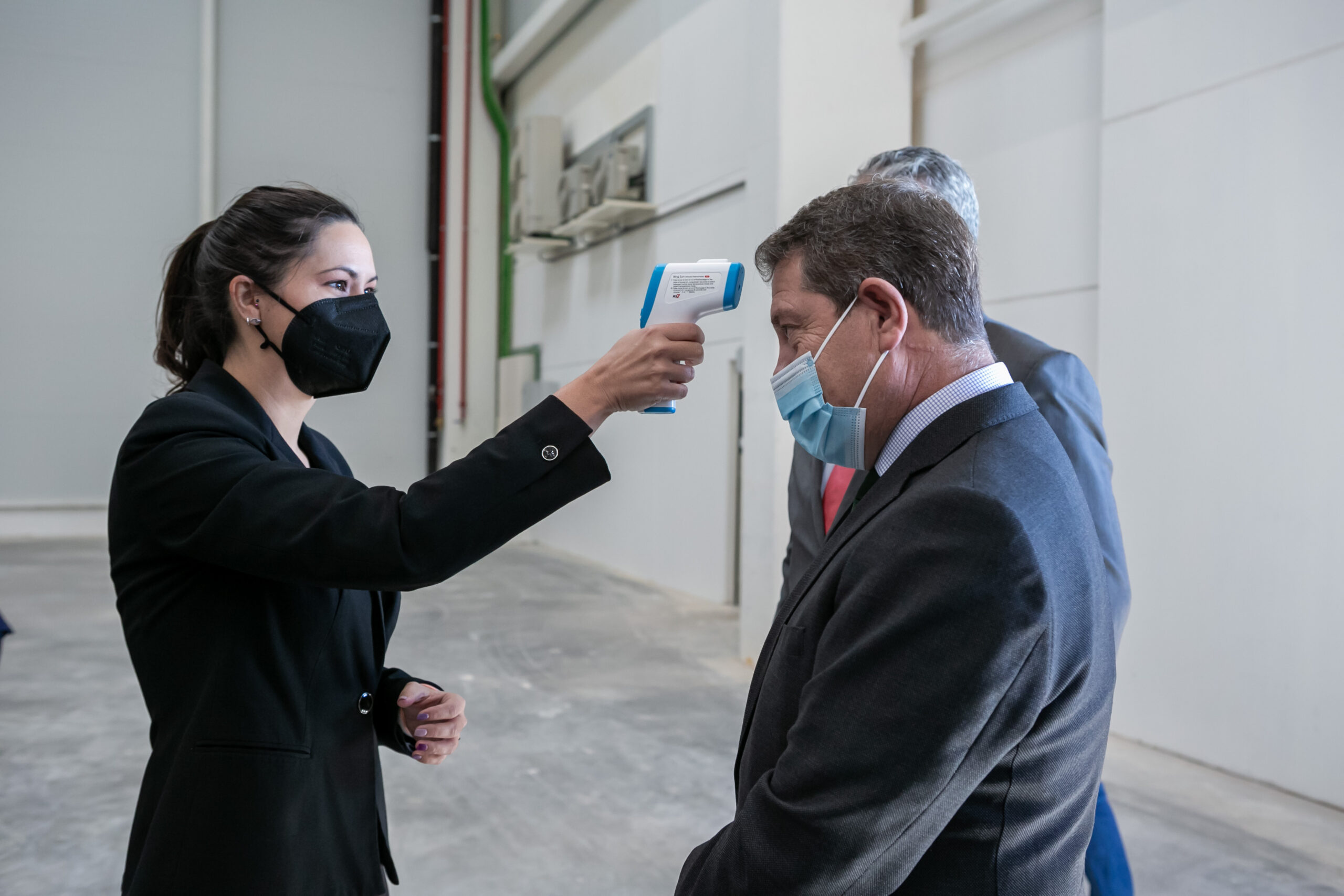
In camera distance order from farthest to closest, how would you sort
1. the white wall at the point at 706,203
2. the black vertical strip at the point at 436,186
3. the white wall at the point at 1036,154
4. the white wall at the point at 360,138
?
the black vertical strip at the point at 436,186, the white wall at the point at 360,138, the white wall at the point at 706,203, the white wall at the point at 1036,154

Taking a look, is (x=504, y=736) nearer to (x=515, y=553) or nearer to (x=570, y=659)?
(x=570, y=659)

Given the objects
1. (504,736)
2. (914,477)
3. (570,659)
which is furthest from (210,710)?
(570,659)

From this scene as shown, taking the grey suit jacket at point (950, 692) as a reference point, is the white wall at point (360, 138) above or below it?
above

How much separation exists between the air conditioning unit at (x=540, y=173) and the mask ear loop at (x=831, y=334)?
7.99m

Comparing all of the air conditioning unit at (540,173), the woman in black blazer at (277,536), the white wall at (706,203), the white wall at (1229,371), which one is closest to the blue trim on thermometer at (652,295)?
the woman in black blazer at (277,536)

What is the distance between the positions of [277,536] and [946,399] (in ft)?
2.29

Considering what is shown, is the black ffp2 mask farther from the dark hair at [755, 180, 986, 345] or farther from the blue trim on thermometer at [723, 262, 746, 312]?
Result: the dark hair at [755, 180, 986, 345]

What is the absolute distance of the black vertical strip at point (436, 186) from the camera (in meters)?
10.4

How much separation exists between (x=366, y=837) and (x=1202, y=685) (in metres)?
3.15

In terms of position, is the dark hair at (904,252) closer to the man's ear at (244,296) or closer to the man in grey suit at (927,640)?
the man in grey suit at (927,640)

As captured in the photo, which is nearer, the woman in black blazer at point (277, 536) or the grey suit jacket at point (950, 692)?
the grey suit jacket at point (950, 692)

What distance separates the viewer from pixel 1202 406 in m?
3.45

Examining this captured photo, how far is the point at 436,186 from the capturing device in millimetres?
10414

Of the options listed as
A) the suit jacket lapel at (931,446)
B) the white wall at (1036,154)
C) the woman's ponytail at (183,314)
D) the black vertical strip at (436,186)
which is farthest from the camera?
the black vertical strip at (436,186)
